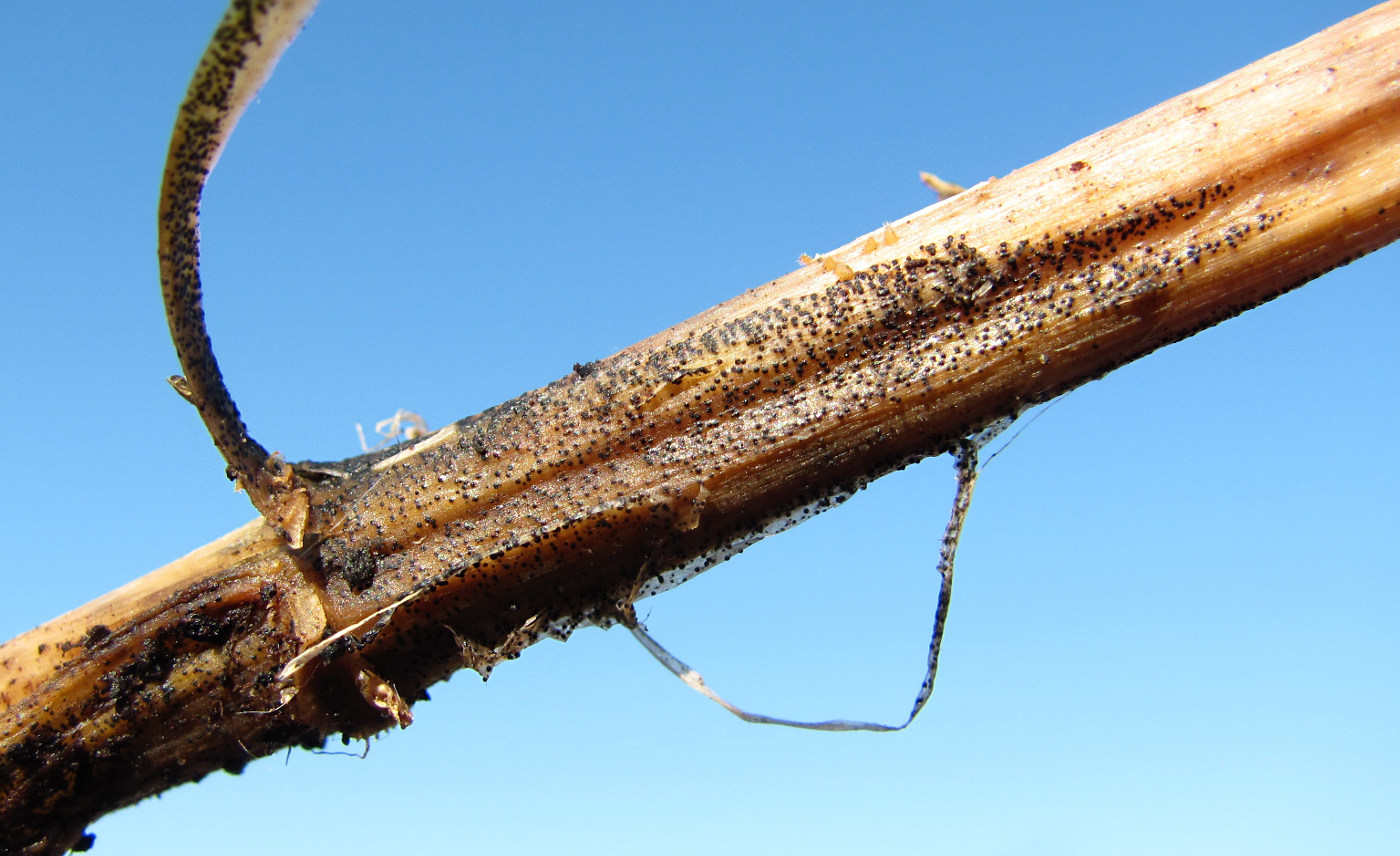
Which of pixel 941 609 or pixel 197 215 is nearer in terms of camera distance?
pixel 197 215

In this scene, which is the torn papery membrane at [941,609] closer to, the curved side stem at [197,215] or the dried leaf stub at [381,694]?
the dried leaf stub at [381,694]

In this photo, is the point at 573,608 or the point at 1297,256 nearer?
the point at 1297,256

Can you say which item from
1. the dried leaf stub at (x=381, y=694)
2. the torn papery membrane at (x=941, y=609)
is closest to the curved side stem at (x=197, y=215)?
the dried leaf stub at (x=381, y=694)

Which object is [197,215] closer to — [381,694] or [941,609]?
[381,694]

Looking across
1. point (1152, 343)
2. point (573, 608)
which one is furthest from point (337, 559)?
point (1152, 343)

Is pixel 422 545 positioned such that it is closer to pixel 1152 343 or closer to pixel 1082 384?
pixel 1082 384

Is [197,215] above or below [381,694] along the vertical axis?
above

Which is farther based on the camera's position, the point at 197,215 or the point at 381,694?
the point at 381,694

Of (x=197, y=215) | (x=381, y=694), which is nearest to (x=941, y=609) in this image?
(x=381, y=694)

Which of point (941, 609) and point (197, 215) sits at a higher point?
point (197, 215)

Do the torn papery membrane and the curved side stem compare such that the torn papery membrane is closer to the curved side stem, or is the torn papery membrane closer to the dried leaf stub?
the dried leaf stub
